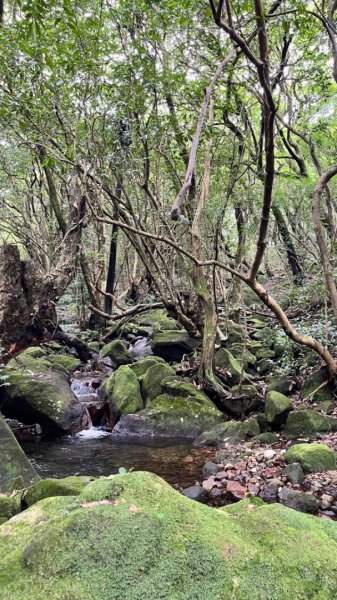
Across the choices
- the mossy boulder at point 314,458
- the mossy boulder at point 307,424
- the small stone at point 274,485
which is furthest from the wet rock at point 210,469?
the mossy boulder at point 307,424

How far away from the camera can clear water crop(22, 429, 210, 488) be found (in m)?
6.71

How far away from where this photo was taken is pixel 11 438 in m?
5.48

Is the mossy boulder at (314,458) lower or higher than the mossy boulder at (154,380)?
lower

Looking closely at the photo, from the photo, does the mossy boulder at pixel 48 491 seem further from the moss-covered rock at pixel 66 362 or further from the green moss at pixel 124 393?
the moss-covered rock at pixel 66 362

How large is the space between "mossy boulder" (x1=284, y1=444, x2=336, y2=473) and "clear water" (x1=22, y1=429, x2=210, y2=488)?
1515 millimetres

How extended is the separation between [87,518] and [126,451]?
556cm

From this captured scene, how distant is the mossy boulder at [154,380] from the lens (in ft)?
31.3

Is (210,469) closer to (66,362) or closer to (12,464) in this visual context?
(12,464)

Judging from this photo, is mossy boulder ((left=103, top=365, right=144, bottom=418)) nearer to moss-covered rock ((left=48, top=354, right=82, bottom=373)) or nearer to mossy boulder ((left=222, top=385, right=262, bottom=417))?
mossy boulder ((left=222, top=385, right=262, bottom=417))

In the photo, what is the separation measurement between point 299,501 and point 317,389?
342 cm

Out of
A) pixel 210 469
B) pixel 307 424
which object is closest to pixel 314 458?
pixel 307 424

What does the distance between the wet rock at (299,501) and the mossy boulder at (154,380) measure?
4590 mm

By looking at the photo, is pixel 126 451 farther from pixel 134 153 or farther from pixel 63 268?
pixel 134 153

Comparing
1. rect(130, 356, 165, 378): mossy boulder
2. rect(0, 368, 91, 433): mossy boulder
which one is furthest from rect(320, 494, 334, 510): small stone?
rect(130, 356, 165, 378): mossy boulder
